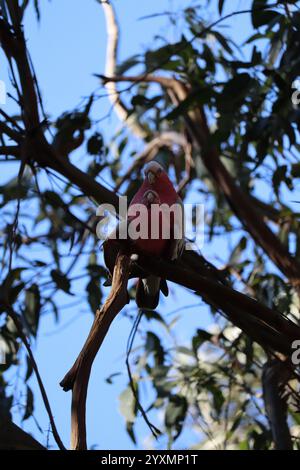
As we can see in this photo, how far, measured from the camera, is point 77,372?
2.04 meters

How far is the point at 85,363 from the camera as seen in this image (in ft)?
6.73

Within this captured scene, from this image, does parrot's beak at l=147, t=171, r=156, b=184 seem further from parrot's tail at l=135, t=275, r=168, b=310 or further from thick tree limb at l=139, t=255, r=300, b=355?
thick tree limb at l=139, t=255, r=300, b=355

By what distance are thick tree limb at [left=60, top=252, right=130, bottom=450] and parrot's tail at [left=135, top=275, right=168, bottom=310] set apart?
2.15 ft

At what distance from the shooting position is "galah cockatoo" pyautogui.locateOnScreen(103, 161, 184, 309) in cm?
276

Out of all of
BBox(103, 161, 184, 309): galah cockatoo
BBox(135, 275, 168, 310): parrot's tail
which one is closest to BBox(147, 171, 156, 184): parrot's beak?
BBox(103, 161, 184, 309): galah cockatoo

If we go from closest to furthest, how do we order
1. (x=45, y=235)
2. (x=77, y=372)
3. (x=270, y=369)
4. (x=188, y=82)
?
(x=77, y=372) → (x=270, y=369) → (x=188, y=82) → (x=45, y=235)

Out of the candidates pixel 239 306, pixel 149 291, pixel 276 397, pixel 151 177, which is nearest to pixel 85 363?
pixel 239 306

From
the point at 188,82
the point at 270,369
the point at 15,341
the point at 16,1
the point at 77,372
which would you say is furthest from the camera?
the point at 188,82

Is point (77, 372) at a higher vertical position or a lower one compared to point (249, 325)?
lower

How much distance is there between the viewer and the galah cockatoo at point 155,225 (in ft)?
9.06

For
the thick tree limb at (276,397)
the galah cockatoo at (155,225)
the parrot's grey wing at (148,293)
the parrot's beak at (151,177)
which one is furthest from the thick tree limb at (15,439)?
the thick tree limb at (276,397)

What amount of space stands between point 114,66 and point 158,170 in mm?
1849
